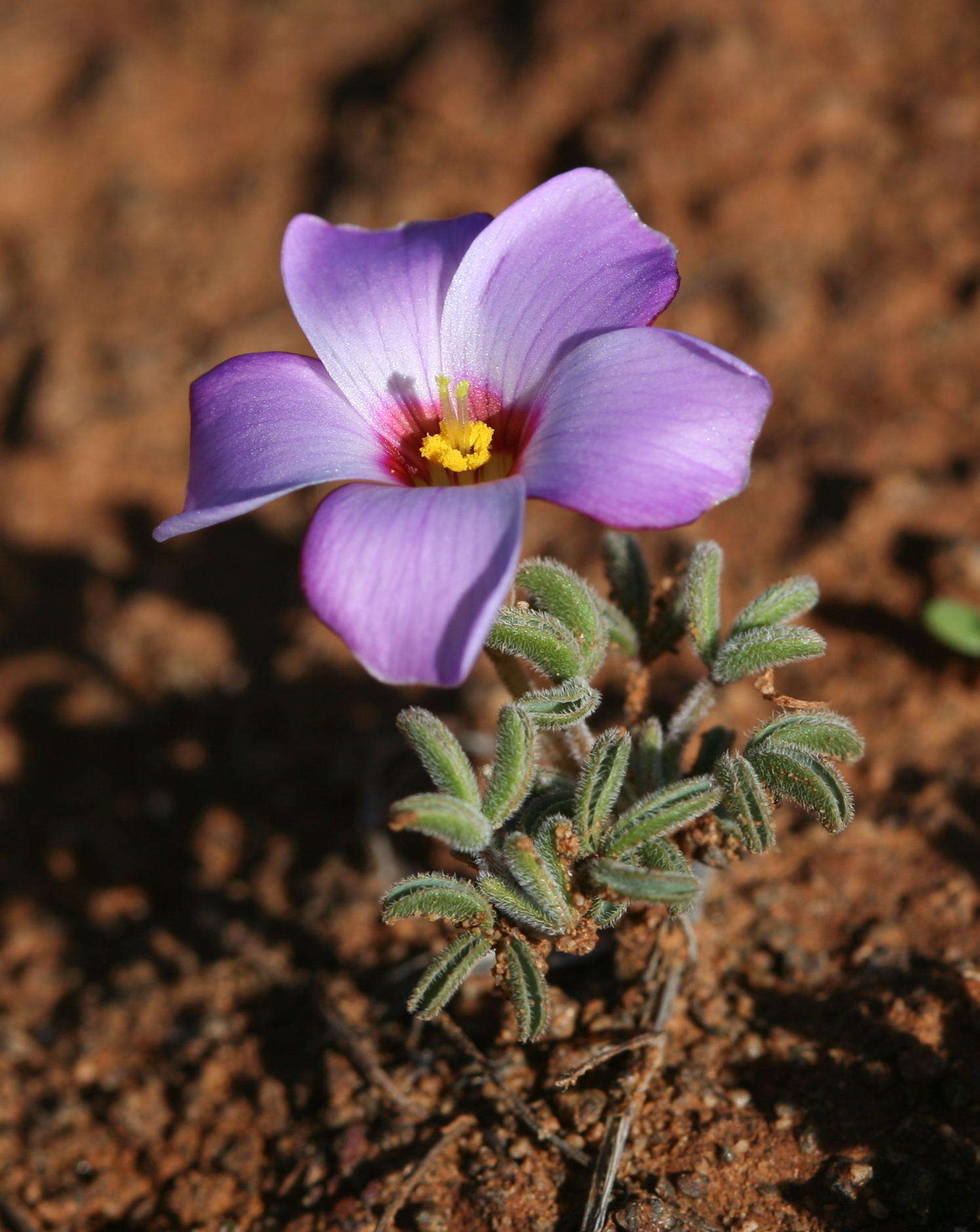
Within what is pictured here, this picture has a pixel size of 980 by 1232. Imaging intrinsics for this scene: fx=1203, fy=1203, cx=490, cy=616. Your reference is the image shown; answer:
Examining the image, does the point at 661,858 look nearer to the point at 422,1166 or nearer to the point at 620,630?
the point at 620,630

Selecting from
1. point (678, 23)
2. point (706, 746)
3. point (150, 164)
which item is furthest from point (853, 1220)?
point (150, 164)

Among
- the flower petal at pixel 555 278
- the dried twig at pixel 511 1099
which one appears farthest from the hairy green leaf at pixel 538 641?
the dried twig at pixel 511 1099

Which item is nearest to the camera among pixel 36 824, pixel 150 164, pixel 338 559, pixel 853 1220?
pixel 338 559

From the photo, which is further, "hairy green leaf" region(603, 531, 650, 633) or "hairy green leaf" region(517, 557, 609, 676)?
"hairy green leaf" region(603, 531, 650, 633)

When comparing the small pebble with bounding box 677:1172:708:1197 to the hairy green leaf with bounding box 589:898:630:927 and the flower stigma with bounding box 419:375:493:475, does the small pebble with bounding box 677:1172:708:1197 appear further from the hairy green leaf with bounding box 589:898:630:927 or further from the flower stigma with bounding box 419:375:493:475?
the flower stigma with bounding box 419:375:493:475

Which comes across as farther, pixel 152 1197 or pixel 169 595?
pixel 169 595

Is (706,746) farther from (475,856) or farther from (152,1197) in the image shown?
(152,1197)

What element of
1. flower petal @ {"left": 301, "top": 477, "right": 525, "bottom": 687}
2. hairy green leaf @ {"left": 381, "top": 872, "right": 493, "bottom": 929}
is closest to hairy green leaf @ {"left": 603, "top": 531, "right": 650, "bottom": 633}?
flower petal @ {"left": 301, "top": 477, "right": 525, "bottom": 687}
